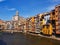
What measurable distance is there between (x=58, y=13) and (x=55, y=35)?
12.7 m

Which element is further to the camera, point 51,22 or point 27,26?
point 27,26

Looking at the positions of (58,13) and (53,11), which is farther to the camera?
(53,11)

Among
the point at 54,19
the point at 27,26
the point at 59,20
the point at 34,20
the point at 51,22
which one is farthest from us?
the point at 27,26

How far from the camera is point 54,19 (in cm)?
9219

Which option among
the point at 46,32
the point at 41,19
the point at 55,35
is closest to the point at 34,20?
the point at 41,19

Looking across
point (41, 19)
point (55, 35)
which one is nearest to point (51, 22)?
point (55, 35)

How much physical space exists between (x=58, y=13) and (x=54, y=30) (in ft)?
37.1

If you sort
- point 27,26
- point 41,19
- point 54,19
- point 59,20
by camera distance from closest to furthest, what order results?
point 59,20, point 54,19, point 41,19, point 27,26

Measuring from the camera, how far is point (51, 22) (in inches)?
3903

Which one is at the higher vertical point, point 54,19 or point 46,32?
point 54,19

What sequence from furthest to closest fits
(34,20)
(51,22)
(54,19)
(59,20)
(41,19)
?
1. (34,20)
2. (41,19)
3. (51,22)
4. (54,19)
5. (59,20)

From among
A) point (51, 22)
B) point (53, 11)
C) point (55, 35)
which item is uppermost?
point (53, 11)

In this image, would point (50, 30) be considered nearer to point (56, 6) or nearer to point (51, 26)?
point (51, 26)

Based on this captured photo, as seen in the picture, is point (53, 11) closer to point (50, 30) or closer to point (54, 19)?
point (54, 19)
